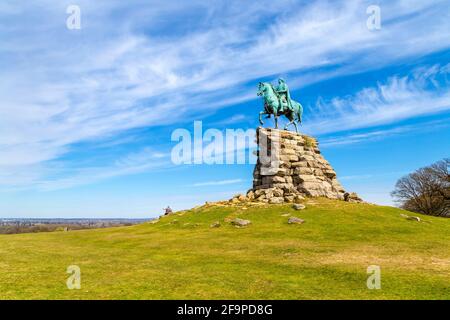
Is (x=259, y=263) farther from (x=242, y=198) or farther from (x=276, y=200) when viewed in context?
(x=242, y=198)

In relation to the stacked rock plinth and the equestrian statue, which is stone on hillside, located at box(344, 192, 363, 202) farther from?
the equestrian statue

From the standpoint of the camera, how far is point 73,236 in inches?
1346

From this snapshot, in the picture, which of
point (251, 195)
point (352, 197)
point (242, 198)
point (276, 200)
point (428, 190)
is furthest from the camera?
point (428, 190)

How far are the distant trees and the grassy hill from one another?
40.2 m

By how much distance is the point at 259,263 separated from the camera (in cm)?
1684

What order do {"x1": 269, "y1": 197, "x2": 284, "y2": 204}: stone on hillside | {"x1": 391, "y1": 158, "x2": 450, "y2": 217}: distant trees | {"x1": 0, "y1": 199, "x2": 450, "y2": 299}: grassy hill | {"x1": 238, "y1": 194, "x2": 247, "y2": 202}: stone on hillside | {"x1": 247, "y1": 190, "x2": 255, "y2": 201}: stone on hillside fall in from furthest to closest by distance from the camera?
{"x1": 391, "y1": 158, "x2": 450, "y2": 217}: distant trees → {"x1": 247, "y1": 190, "x2": 255, "y2": 201}: stone on hillside → {"x1": 238, "y1": 194, "x2": 247, "y2": 202}: stone on hillside → {"x1": 269, "y1": 197, "x2": 284, "y2": 204}: stone on hillside → {"x1": 0, "y1": 199, "x2": 450, "y2": 299}: grassy hill

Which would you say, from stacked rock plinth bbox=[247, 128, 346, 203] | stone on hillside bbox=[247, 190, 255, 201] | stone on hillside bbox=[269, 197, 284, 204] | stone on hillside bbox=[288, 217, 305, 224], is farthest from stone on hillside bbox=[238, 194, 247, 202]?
stone on hillside bbox=[288, 217, 305, 224]

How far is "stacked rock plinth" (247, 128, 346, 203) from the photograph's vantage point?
134 feet

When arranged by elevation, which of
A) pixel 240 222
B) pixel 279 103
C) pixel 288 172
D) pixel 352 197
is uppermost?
pixel 279 103

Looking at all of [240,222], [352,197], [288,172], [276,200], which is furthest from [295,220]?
[352,197]

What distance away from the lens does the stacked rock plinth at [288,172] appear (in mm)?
40969

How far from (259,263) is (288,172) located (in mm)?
27550

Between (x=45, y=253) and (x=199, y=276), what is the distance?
12991 millimetres
